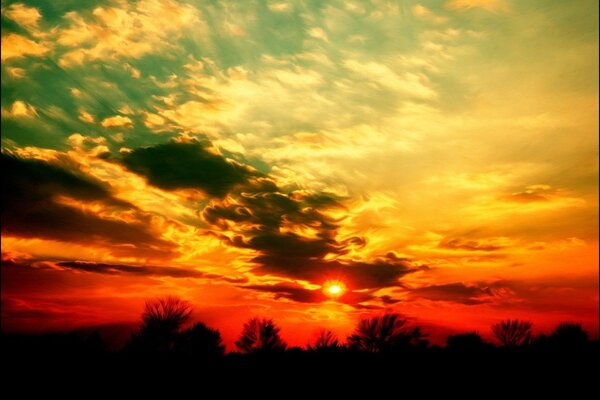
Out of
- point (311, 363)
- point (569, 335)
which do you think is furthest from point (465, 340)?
point (311, 363)

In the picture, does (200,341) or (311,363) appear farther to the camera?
(200,341)

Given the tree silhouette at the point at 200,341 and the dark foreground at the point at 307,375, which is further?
the tree silhouette at the point at 200,341

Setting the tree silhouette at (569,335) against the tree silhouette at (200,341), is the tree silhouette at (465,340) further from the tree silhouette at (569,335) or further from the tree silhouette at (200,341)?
the tree silhouette at (200,341)

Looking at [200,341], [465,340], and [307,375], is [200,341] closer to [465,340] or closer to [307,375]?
[307,375]

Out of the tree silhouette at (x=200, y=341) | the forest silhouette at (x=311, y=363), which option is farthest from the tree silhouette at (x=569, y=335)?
the tree silhouette at (x=200, y=341)

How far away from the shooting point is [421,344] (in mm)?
17672

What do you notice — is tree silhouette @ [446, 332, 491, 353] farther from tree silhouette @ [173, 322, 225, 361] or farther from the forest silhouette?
tree silhouette @ [173, 322, 225, 361]

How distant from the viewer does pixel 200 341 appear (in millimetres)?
20594

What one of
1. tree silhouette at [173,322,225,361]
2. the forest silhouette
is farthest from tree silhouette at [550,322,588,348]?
tree silhouette at [173,322,225,361]

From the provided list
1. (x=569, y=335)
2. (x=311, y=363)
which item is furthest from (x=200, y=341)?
(x=569, y=335)

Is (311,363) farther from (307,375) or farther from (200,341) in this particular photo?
(200,341)

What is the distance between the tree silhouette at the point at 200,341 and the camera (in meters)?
18.1

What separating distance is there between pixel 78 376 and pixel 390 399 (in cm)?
859

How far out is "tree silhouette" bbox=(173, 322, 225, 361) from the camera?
18.1 meters
